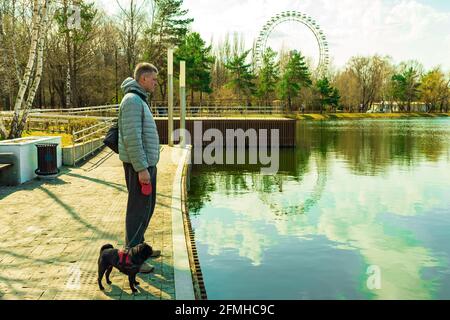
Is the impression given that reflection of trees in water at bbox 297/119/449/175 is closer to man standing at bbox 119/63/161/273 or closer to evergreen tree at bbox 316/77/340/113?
man standing at bbox 119/63/161/273

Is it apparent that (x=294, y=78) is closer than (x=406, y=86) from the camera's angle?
Yes

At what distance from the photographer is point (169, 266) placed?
19.6 ft

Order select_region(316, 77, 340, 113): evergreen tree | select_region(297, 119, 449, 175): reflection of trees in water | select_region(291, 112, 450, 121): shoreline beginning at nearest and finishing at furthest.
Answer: select_region(297, 119, 449, 175): reflection of trees in water → select_region(291, 112, 450, 121): shoreline → select_region(316, 77, 340, 113): evergreen tree

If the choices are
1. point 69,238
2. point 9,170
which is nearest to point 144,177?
point 69,238

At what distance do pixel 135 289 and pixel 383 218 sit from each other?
33.3ft

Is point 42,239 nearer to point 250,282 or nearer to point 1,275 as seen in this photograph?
point 1,275

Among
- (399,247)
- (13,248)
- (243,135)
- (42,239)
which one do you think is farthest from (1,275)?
(243,135)

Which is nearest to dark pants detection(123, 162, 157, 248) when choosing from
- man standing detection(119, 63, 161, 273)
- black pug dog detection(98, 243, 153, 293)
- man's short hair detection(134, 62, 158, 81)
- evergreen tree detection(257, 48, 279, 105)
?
man standing detection(119, 63, 161, 273)

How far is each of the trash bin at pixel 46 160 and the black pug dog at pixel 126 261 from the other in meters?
8.08

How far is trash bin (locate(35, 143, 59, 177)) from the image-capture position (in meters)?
12.6

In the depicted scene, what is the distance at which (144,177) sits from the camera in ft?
17.5

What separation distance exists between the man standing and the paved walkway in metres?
0.65

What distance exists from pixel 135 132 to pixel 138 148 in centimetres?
17

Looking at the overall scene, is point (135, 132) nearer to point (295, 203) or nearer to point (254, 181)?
point (295, 203)
